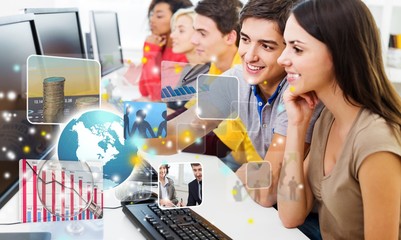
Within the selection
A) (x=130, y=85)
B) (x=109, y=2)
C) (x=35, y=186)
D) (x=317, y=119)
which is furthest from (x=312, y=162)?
(x=109, y=2)

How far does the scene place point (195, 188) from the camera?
0.91m

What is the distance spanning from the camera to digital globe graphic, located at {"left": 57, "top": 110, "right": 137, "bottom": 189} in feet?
2.86

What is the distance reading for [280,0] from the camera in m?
0.85

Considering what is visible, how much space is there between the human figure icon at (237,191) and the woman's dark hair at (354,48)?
0.28 m

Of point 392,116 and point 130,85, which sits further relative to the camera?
point 130,85

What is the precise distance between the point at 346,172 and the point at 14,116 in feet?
1.93

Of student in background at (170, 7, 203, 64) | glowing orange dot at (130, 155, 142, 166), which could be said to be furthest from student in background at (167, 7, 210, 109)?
glowing orange dot at (130, 155, 142, 166)

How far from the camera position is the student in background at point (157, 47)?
0.94 metres

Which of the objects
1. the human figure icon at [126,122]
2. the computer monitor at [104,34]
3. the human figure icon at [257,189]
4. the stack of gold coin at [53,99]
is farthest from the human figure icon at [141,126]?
the computer monitor at [104,34]

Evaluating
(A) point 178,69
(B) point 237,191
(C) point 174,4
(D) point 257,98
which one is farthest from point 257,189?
(C) point 174,4

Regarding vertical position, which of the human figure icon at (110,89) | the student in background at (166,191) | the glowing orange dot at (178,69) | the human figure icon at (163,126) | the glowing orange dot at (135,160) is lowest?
the student in background at (166,191)

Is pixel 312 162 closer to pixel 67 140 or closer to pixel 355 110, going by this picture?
pixel 355 110

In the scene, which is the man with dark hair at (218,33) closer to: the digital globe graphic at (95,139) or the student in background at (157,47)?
the student in background at (157,47)

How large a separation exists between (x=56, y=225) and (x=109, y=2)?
0.88 meters
